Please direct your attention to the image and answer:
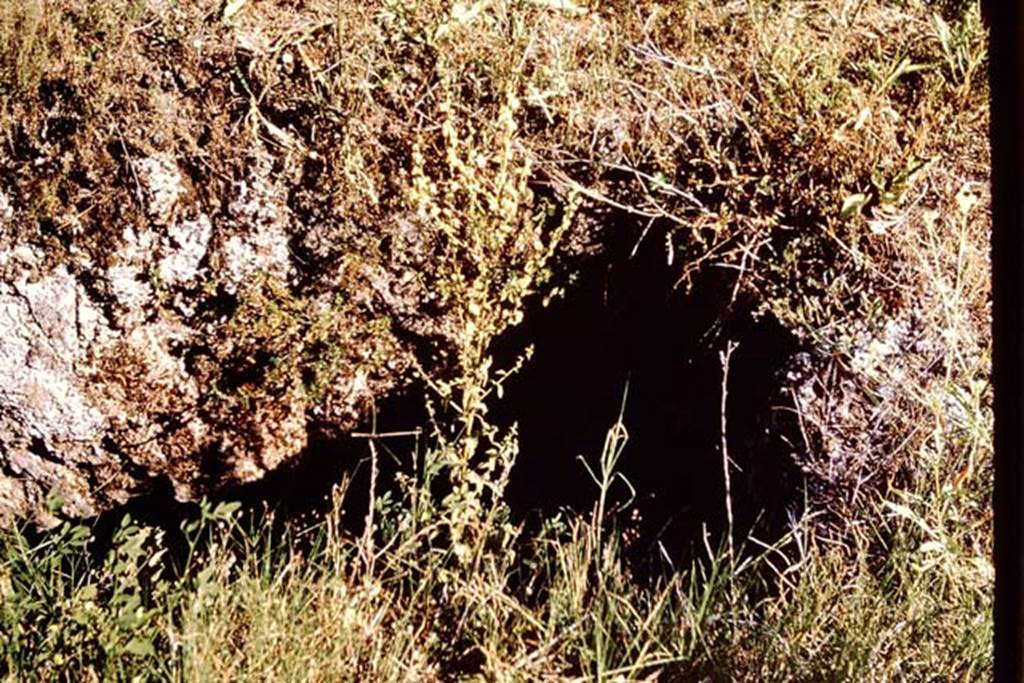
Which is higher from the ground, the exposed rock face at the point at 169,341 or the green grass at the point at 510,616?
the exposed rock face at the point at 169,341

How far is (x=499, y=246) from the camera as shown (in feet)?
9.48

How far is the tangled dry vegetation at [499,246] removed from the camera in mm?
2660

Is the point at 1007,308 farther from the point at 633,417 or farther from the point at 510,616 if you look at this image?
the point at 633,417

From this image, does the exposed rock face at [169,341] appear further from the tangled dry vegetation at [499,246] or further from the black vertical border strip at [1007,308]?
the black vertical border strip at [1007,308]

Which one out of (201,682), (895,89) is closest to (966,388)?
(895,89)

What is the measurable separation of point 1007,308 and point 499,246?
1922 millimetres

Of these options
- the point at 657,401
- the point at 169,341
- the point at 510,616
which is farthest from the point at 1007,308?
the point at 169,341

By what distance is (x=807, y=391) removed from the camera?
9.64 ft

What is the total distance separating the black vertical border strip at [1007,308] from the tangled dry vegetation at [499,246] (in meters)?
1.40

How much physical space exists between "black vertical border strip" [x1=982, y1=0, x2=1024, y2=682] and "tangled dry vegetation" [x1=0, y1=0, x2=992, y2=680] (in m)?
1.40

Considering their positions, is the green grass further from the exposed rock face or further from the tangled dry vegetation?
the exposed rock face

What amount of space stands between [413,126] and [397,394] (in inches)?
27.5

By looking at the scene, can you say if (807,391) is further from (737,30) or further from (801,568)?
(737,30)

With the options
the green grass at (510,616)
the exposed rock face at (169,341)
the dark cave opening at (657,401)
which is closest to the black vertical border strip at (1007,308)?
the green grass at (510,616)
